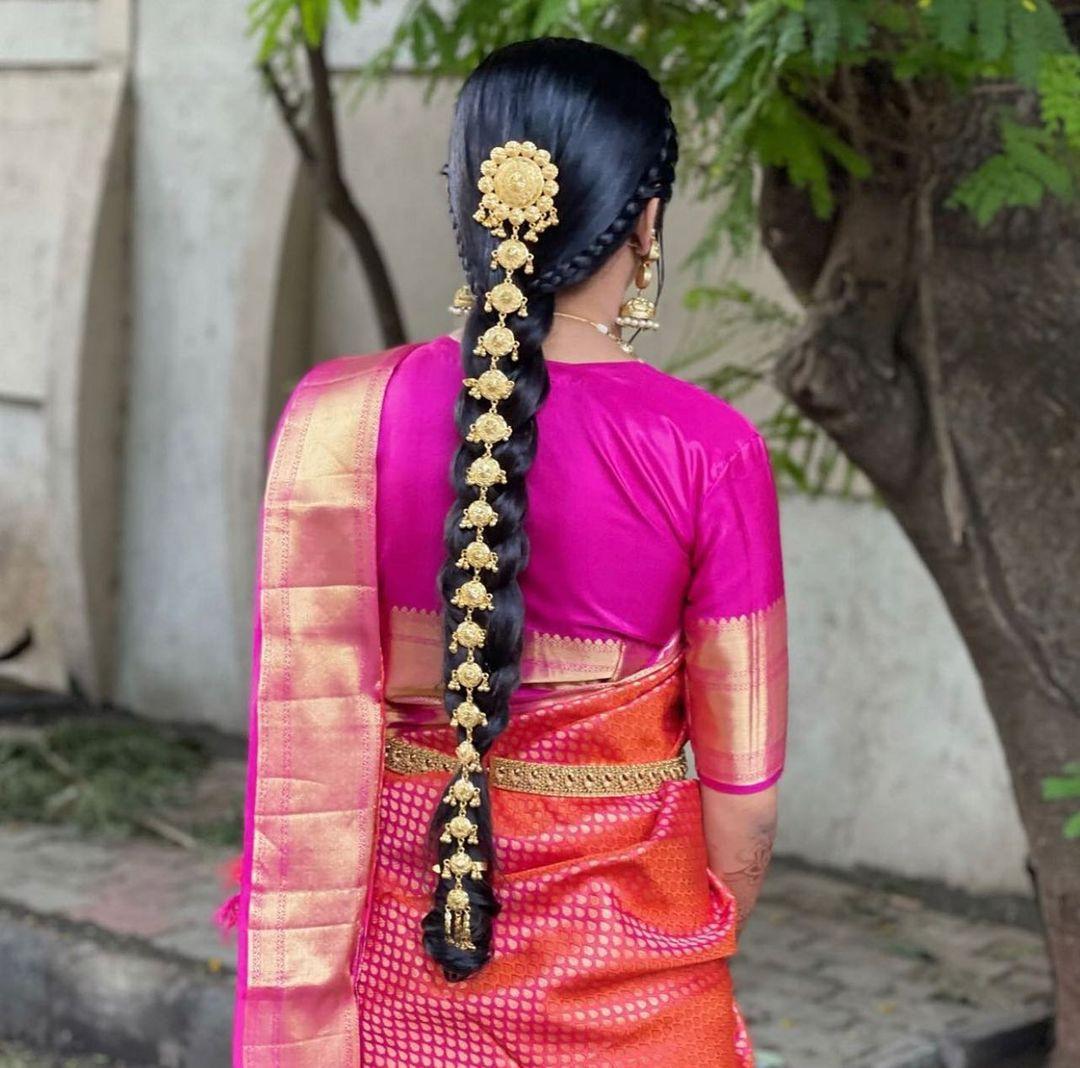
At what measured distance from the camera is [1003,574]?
3764mm

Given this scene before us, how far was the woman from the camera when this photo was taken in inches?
78.0

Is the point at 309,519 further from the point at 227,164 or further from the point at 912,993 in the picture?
the point at 227,164

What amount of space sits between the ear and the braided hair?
0.04ft

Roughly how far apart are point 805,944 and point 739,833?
10.1 ft

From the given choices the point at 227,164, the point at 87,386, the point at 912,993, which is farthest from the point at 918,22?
the point at 87,386

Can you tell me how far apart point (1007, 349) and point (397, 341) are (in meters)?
2.35

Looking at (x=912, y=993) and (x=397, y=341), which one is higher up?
(x=397, y=341)

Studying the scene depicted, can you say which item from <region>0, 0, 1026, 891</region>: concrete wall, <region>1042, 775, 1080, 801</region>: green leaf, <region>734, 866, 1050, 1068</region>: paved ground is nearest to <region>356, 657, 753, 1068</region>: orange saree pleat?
<region>1042, 775, 1080, 801</region>: green leaf

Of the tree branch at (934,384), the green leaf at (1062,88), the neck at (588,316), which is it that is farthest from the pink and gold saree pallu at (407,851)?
the tree branch at (934,384)

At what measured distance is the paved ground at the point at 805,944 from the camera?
14.4ft

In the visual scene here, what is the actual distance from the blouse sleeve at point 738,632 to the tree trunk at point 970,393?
161cm

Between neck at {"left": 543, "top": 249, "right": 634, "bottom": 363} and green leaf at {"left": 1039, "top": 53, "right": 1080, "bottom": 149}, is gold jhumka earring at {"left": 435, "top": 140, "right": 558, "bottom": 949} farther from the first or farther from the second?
green leaf at {"left": 1039, "top": 53, "right": 1080, "bottom": 149}

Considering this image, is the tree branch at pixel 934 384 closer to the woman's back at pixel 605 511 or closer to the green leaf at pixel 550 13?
the green leaf at pixel 550 13

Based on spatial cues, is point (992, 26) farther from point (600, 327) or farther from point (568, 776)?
point (568, 776)
